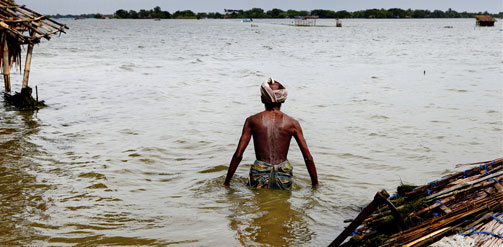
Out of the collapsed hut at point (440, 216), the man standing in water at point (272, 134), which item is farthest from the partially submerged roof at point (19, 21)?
the collapsed hut at point (440, 216)

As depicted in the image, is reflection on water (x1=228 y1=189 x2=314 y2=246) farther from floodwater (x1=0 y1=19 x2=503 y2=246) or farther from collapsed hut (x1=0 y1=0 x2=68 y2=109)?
collapsed hut (x1=0 y1=0 x2=68 y2=109)

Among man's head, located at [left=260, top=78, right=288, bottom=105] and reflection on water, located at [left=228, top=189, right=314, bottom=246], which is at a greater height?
man's head, located at [left=260, top=78, right=288, bottom=105]

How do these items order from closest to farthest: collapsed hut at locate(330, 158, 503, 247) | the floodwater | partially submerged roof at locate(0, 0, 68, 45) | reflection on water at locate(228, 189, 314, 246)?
collapsed hut at locate(330, 158, 503, 247) < reflection on water at locate(228, 189, 314, 246) < the floodwater < partially submerged roof at locate(0, 0, 68, 45)

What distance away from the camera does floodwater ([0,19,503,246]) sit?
5.33 m

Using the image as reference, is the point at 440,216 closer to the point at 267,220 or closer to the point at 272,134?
the point at 267,220

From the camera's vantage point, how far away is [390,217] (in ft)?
12.0

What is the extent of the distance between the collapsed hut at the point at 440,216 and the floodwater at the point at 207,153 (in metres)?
1.26

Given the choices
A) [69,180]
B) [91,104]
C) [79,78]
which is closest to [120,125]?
[91,104]

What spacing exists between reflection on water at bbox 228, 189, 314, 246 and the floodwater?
0.06 ft

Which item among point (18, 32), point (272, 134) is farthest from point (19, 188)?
point (18, 32)

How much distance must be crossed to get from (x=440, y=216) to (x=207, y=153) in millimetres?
5901

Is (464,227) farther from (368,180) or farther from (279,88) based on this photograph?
(368,180)

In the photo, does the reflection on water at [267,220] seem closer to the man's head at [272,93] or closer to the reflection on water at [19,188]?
the man's head at [272,93]

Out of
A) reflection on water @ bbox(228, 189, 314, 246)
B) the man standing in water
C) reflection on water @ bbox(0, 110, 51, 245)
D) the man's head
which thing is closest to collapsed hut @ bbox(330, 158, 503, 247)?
reflection on water @ bbox(228, 189, 314, 246)
